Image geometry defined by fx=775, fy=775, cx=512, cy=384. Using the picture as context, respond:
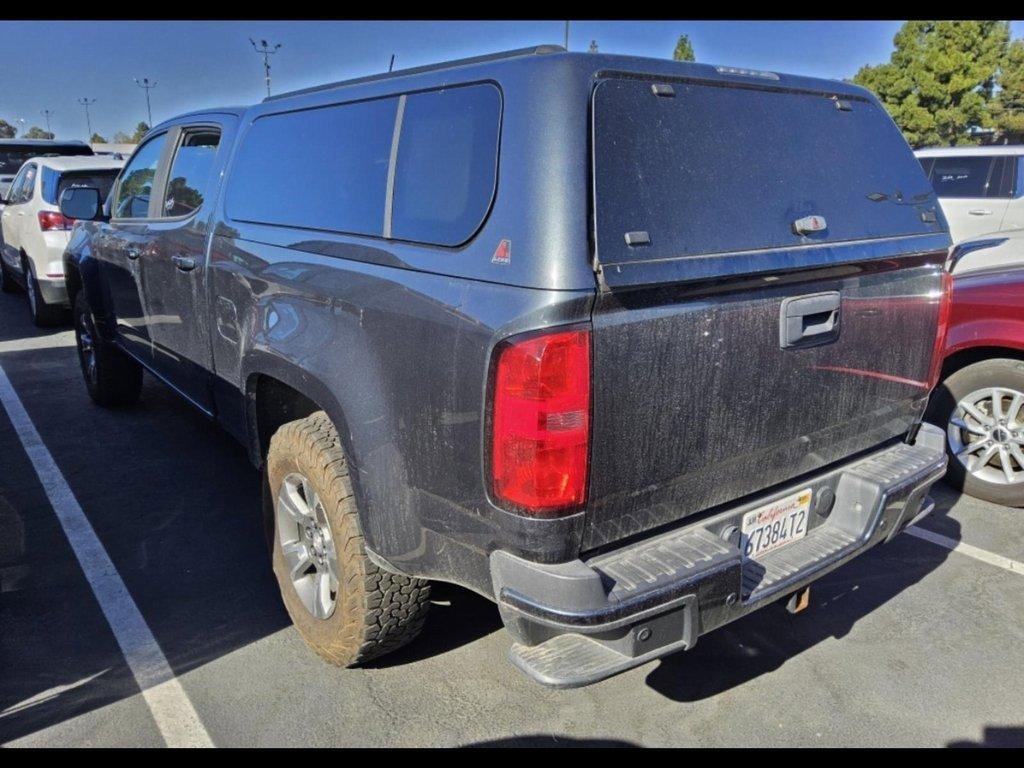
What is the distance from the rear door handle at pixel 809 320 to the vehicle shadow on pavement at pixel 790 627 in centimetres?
117

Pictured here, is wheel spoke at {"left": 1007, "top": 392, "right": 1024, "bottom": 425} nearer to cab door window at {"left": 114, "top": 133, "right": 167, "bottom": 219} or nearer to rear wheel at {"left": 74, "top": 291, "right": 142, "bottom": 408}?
cab door window at {"left": 114, "top": 133, "right": 167, "bottom": 219}

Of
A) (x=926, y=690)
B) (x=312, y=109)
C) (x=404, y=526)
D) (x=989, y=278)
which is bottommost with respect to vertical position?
(x=926, y=690)

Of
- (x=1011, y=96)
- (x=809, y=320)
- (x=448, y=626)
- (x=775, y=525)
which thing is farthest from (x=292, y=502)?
(x=1011, y=96)

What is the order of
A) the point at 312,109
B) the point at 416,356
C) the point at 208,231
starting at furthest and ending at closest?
the point at 208,231
the point at 312,109
the point at 416,356

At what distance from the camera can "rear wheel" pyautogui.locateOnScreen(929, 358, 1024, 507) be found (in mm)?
4164

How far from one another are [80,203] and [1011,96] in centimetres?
3598

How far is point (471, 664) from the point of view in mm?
2918

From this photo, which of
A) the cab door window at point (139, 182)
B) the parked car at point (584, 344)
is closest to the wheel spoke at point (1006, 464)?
the parked car at point (584, 344)

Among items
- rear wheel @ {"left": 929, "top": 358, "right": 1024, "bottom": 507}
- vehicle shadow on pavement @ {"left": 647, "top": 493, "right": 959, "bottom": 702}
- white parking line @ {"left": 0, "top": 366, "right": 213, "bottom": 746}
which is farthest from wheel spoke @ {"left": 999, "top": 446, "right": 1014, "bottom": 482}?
white parking line @ {"left": 0, "top": 366, "right": 213, "bottom": 746}

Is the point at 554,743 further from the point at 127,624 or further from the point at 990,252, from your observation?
the point at 990,252

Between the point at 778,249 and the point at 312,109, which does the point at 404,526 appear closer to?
the point at 778,249
